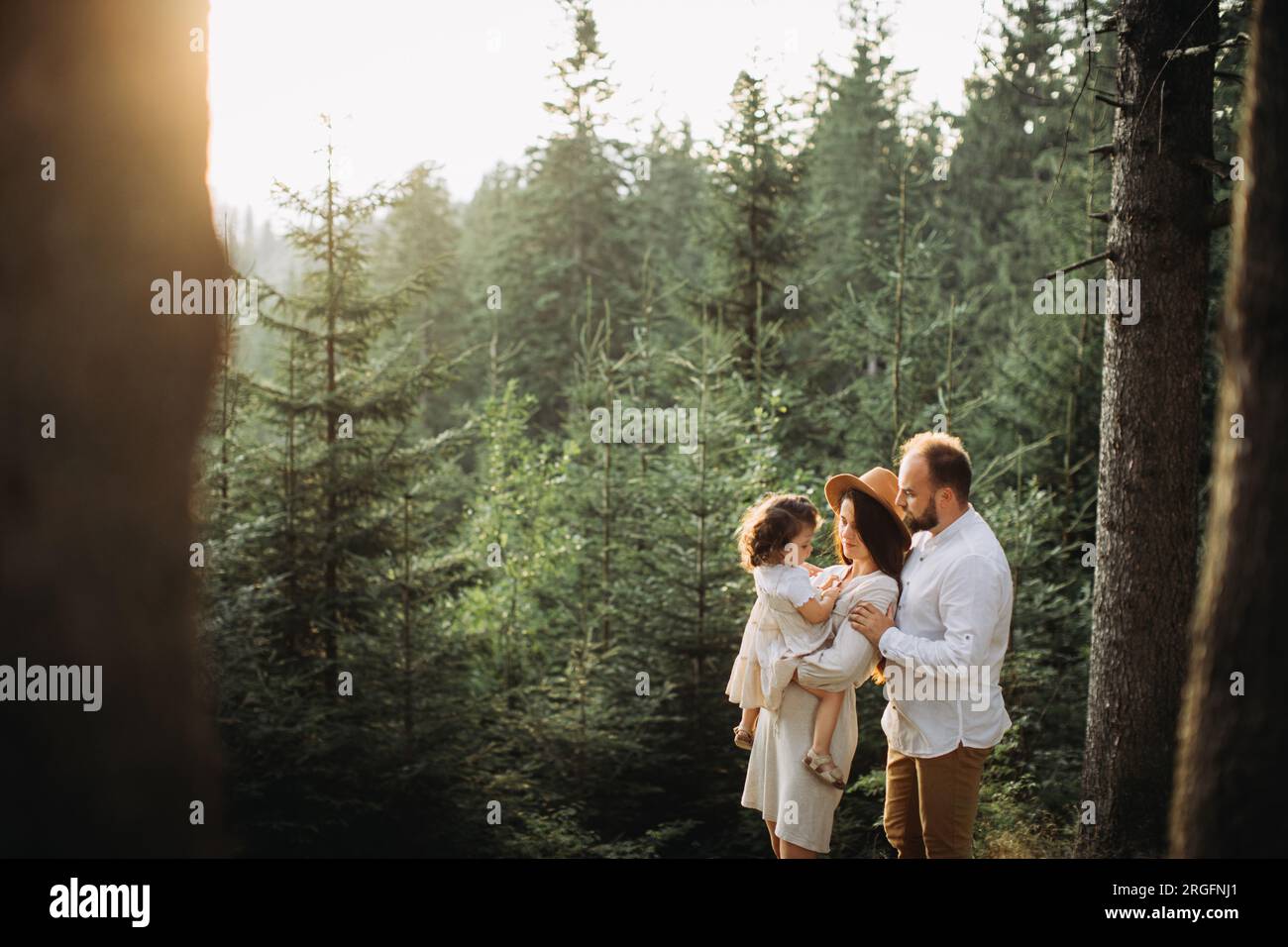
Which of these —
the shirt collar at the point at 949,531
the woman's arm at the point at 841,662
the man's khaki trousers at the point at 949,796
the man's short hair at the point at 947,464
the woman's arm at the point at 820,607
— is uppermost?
the man's short hair at the point at 947,464

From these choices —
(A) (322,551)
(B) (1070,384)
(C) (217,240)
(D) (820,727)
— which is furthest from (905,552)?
(B) (1070,384)

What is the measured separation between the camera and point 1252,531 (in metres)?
2.50

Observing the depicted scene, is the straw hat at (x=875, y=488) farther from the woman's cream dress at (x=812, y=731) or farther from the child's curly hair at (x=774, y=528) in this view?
the woman's cream dress at (x=812, y=731)

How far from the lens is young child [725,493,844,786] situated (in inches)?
163

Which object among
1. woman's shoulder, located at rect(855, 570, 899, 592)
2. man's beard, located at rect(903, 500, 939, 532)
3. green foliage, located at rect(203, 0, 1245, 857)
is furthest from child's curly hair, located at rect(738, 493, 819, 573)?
green foliage, located at rect(203, 0, 1245, 857)

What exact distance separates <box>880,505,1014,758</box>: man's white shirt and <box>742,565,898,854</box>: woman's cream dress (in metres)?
0.14

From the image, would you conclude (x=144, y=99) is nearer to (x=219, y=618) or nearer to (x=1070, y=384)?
(x=219, y=618)

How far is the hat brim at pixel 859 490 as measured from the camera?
14.0 ft

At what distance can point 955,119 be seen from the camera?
28.2 meters

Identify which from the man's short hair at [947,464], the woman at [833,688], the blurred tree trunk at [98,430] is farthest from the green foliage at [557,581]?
the blurred tree trunk at [98,430]

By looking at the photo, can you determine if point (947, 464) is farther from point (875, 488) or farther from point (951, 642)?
point (951, 642)

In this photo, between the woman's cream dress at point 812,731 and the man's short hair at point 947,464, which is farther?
the man's short hair at point 947,464

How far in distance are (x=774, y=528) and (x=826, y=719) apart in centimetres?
84

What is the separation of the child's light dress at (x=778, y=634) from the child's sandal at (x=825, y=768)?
0.90ft
